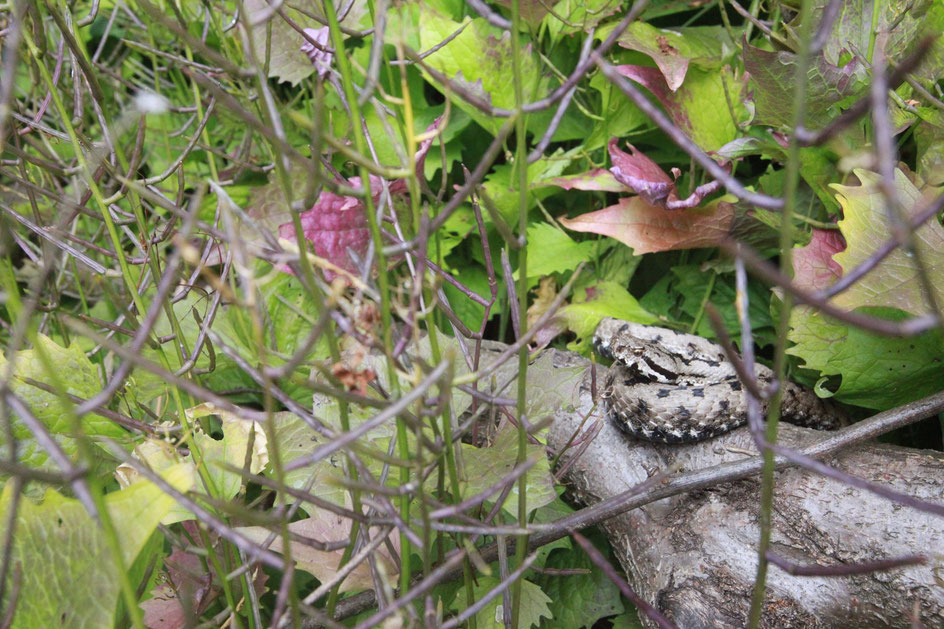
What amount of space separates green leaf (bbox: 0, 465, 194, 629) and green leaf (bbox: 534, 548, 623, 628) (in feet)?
3.10

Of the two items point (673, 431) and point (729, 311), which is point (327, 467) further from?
point (729, 311)

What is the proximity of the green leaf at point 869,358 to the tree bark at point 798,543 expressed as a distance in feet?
0.46

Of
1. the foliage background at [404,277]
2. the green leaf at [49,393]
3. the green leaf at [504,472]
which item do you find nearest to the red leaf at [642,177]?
the foliage background at [404,277]

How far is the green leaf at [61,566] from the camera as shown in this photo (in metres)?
0.92

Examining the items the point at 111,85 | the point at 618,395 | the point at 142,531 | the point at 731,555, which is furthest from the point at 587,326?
the point at 111,85

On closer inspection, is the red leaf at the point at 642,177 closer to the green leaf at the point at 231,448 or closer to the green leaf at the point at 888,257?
the green leaf at the point at 888,257

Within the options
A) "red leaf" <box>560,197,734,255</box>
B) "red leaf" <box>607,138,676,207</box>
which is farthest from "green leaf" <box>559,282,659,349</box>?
"red leaf" <box>607,138,676,207</box>

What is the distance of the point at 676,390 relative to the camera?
6.14 ft

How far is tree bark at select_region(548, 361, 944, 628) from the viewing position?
128cm

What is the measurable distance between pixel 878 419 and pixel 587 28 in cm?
119

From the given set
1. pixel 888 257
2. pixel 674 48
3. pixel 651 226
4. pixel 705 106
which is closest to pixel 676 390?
pixel 651 226

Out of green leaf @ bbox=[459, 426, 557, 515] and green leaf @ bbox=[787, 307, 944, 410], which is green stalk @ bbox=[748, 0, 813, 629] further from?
green leaf @ bbox=[787, 307, 944, 410]

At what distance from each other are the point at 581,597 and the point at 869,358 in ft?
2.72

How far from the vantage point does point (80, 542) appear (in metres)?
0.92
